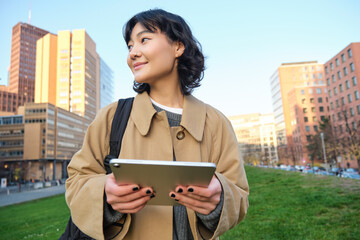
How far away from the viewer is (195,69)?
2.23 m

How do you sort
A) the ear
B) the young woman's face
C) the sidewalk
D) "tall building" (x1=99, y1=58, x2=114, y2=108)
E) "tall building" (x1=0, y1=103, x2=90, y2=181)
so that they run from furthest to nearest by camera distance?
"tall building" (x1=99, y1=58, x2=114, y2=108) < "tall building" (x1=0, y1=103, x2=90, y2=181) < the sidewalk < the ear < the young woman's face

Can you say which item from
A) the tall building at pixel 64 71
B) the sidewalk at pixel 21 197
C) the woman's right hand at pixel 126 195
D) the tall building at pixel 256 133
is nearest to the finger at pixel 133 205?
the woman's right hand at pixel 126 195

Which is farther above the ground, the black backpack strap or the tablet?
the black backpack strap

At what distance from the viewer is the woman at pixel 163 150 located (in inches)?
50.0

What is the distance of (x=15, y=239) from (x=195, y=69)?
10218 mm

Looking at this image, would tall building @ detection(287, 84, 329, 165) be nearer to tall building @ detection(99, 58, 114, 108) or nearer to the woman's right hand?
tall building @ detection(99, 58, 114, 108)

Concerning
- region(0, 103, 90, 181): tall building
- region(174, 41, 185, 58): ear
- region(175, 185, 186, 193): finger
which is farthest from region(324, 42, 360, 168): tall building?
region(0, 103, 90, 181): tall building

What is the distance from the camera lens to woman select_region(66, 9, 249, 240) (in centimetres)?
127

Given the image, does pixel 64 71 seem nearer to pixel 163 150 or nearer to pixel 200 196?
pixel 163 150

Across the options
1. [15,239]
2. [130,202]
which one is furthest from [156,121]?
[15,239]

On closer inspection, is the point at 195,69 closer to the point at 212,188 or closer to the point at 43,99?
the point at 212,188

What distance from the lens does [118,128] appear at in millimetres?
1713

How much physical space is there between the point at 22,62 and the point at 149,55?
144690 mm

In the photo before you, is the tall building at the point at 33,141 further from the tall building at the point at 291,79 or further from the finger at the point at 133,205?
the tall building at the point at 291,79
